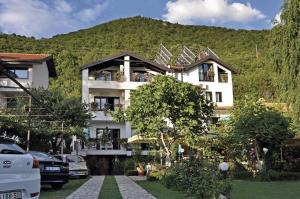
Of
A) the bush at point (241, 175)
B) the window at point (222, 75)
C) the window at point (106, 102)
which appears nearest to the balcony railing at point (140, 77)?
the window at point (106, 102)

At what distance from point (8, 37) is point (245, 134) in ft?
107

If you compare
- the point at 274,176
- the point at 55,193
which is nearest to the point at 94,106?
the point at 274,176

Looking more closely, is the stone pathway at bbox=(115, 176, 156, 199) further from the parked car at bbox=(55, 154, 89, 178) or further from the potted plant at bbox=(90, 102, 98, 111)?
the potted plant at bbox=(90, 102, 98, 111)

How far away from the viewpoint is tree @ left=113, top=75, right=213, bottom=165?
76.3 feet

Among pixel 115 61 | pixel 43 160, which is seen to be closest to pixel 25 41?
pixel 115 61

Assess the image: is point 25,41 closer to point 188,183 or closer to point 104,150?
point 104,150

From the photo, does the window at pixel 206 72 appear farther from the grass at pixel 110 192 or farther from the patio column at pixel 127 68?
the grass at pixel 110 192

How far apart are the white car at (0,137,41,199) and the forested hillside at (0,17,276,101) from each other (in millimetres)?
40342

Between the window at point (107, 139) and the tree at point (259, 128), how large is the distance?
49.0 feet

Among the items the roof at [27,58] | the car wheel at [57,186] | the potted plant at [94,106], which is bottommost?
the car wheel at [57,186]

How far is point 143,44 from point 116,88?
15.1m

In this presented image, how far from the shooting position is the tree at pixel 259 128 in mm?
26297

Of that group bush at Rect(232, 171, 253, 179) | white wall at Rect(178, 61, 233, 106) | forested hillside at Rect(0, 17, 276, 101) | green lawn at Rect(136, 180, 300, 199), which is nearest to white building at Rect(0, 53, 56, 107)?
forested hillside at Rect(0, 17, 276, 101)

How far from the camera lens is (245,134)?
26562 millimetres
